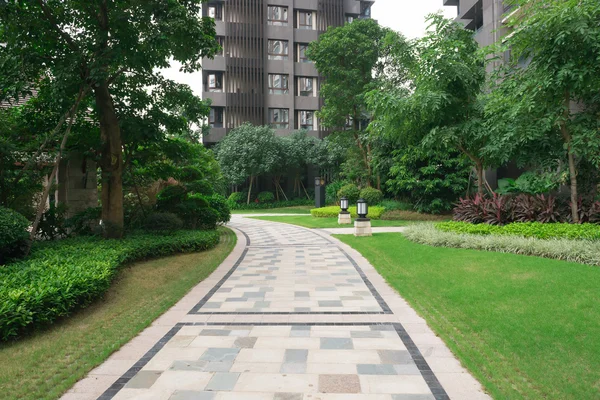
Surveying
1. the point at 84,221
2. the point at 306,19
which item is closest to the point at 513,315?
the point at 84,221

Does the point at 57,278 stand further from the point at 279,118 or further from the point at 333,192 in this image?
the point at 279,118

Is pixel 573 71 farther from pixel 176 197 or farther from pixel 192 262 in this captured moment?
pixel 176 197

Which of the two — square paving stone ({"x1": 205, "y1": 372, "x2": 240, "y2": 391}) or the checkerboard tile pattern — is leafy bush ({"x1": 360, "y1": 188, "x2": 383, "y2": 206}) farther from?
square paving stone ({"x1": 205, "y1": 372, "x2": 240, "y2": 391})

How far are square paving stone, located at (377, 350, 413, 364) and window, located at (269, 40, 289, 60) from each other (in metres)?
30.2

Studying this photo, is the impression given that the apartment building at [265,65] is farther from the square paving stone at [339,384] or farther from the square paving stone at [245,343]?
the square paving stone at [339,384]

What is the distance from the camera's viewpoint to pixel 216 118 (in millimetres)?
30953

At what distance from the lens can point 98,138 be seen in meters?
9.38

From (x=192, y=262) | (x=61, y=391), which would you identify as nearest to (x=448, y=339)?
(x=61, y=391)

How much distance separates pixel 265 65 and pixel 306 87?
3.55 m

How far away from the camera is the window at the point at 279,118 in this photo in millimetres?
31708

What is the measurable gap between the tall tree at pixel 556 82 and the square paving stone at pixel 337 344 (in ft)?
23.5

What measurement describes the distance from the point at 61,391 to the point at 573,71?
960 cm

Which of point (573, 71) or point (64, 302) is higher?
point (573, 71)

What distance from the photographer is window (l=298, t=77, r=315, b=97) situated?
32.3m
